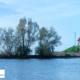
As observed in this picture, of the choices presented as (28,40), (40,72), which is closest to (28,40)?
(28,40)

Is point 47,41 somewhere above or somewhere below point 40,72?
above

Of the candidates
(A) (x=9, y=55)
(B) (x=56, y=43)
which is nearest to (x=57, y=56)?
(B) (x=56, y=43)

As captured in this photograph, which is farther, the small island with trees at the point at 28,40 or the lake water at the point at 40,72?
the small island with trees at the point at 28,40

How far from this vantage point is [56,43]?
145 ft

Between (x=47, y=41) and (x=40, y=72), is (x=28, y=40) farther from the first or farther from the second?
(x=40, y=72)

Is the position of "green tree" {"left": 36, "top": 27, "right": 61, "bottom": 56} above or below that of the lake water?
above

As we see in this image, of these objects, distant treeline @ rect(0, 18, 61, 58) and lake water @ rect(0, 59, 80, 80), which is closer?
lake water @ rect(0, 59, 80, 80)

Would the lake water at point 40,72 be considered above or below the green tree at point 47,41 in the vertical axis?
below

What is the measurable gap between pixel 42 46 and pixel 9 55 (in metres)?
8.08

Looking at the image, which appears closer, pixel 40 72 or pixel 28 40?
pixel 40 72

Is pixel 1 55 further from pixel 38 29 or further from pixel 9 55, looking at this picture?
pixel 38 29

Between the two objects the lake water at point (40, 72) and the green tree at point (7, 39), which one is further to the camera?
the green tree at point (7, 39)

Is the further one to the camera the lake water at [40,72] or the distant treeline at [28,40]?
the distant treeline at [28,40]

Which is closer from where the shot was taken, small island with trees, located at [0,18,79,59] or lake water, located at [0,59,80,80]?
lake water, located at [0,59,80,80]
